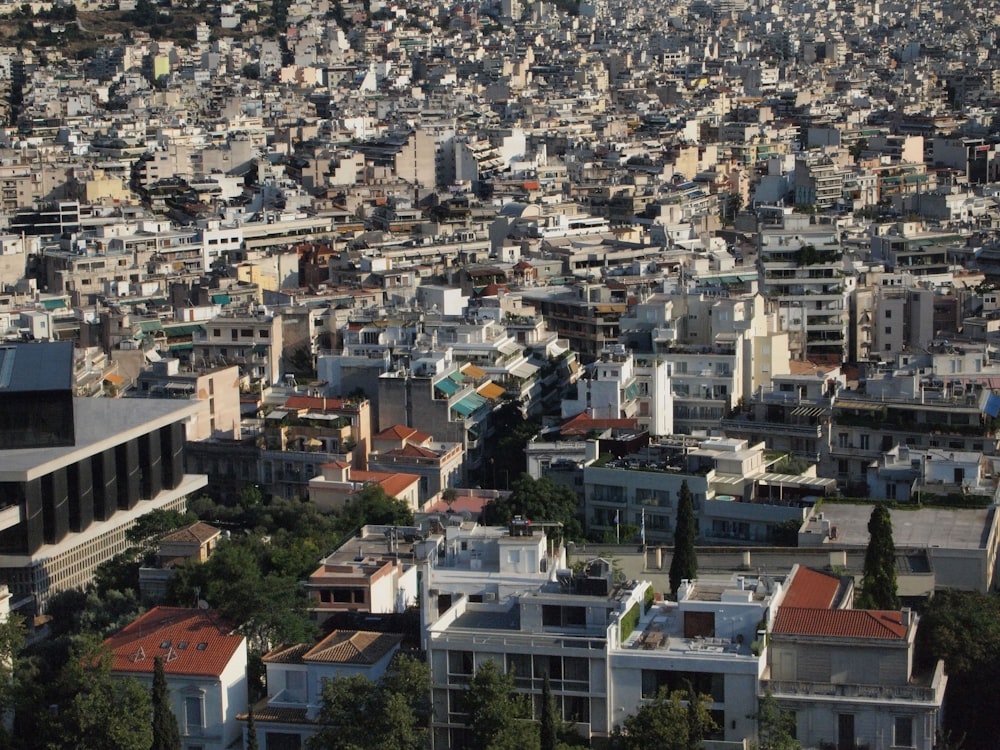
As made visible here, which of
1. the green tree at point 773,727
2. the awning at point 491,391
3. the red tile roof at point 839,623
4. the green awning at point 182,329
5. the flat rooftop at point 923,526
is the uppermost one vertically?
the green awning at point 182,329

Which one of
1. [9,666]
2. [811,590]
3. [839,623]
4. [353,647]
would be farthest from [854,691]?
[9,666]

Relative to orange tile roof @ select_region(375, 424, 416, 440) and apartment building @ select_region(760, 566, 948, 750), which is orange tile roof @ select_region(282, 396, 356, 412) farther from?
apartment building @ select_region(760, 566, 948, 750)

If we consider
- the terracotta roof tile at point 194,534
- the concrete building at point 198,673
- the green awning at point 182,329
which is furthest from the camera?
the green awning at point 182,329

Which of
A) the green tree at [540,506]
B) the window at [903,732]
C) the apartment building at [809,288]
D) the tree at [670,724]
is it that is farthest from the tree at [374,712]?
the apartment building at [809,288]

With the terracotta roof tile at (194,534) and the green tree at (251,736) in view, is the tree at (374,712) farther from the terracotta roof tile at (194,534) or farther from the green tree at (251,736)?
the terracotta roof tile at (194,534)

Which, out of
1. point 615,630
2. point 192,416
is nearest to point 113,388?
point 192,416

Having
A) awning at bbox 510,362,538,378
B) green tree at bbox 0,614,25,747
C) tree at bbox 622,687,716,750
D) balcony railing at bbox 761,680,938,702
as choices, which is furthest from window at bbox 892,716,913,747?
awning at bbox 510,362,538,378
